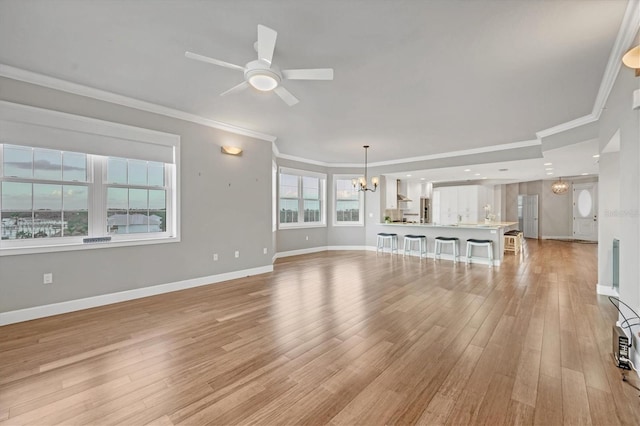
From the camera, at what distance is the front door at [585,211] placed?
422 inches

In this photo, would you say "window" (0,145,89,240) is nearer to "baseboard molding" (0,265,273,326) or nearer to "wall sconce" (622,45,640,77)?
"baseboard molding" (0,265,273,326)

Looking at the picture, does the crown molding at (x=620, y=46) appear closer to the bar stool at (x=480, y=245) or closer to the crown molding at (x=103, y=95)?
the bar stool at (x=480, y=245)

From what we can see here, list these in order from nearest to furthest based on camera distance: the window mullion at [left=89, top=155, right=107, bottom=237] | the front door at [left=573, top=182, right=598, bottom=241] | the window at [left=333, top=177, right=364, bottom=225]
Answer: the window mullion at [left=89, top=155, right=107, bottom=237] < the window at [left=333, top=177, right=364, bottom=225] < the front door at [left=573, top=182, right=598, bottom=241]

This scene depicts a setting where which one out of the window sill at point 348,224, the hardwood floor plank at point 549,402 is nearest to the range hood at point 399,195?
the window sill at point 348,224

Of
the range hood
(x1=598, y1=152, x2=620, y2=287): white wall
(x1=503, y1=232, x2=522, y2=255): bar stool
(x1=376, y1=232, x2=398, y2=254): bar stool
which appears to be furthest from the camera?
the range hood

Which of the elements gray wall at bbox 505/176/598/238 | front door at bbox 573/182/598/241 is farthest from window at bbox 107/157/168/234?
front door at bbox 573/182/598/241

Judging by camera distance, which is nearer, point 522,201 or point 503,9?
point 503,9

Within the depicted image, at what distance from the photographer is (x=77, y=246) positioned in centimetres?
357

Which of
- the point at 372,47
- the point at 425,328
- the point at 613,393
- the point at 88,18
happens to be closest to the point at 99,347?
the point at 88,18

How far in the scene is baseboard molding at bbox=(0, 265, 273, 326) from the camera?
10.5 feet

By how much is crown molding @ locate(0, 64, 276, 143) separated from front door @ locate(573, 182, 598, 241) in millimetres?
13499

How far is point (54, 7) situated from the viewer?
85.3 inches

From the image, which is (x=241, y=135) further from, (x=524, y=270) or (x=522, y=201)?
(x=522, y=201)

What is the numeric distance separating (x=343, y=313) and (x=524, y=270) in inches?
191
